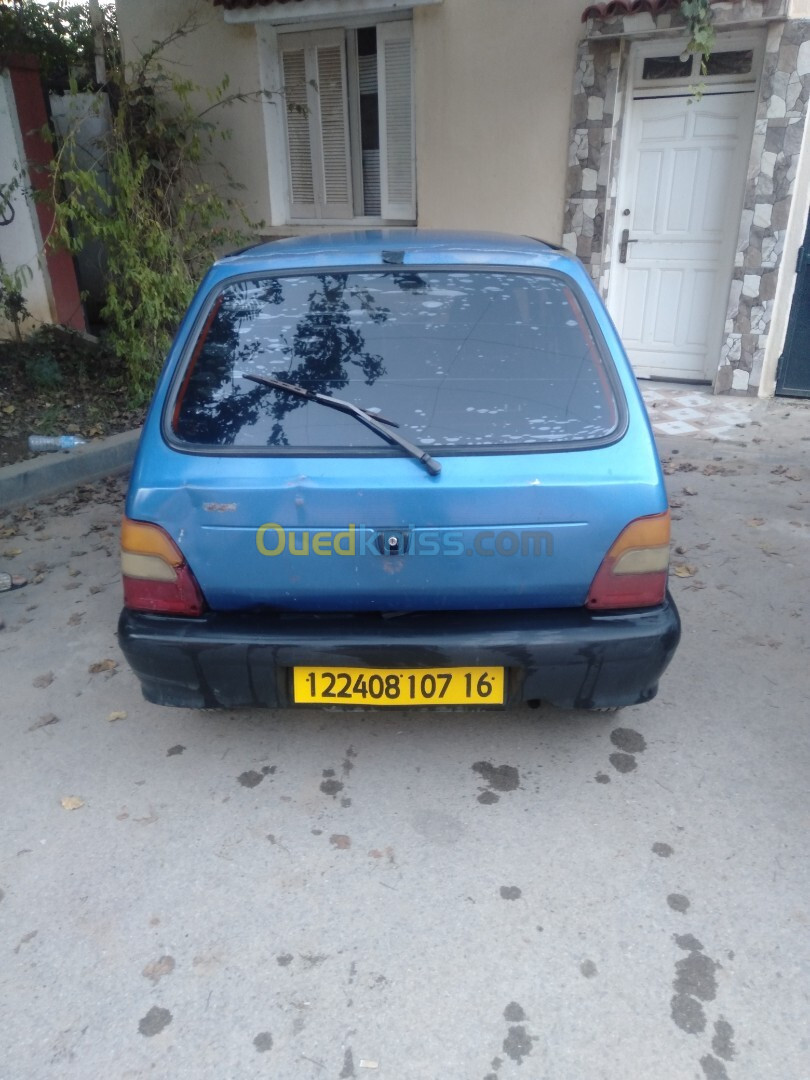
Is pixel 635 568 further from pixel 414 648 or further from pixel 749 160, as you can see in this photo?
pixel 749 160

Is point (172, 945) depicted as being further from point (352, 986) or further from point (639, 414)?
point (639, 414)

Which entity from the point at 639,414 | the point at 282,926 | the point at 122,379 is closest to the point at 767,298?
the point at 639,414

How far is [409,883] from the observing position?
2250mm

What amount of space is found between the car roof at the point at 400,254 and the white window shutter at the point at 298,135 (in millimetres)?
5747

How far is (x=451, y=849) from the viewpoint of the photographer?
2365mm

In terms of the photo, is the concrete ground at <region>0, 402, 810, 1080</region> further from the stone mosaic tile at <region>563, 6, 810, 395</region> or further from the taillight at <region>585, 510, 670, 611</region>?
the stone mosaic tile at <region>563, 6, 810, 395</region>

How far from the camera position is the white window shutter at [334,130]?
7.53 metres

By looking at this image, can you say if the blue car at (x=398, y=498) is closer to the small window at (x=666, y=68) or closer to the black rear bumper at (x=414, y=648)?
the black rear bumper at (x=414, y=648)

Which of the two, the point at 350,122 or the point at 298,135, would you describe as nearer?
the point at 350,122

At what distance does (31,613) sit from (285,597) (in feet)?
6.79

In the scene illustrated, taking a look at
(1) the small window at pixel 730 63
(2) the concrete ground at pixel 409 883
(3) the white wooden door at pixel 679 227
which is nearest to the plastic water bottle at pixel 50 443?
(2) the concrete ground at pixel 409 883

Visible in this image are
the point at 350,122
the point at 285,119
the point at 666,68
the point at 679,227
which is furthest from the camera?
the point at 285,119

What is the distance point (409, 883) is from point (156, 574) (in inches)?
45.5

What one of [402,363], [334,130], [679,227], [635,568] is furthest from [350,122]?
[635,568]
